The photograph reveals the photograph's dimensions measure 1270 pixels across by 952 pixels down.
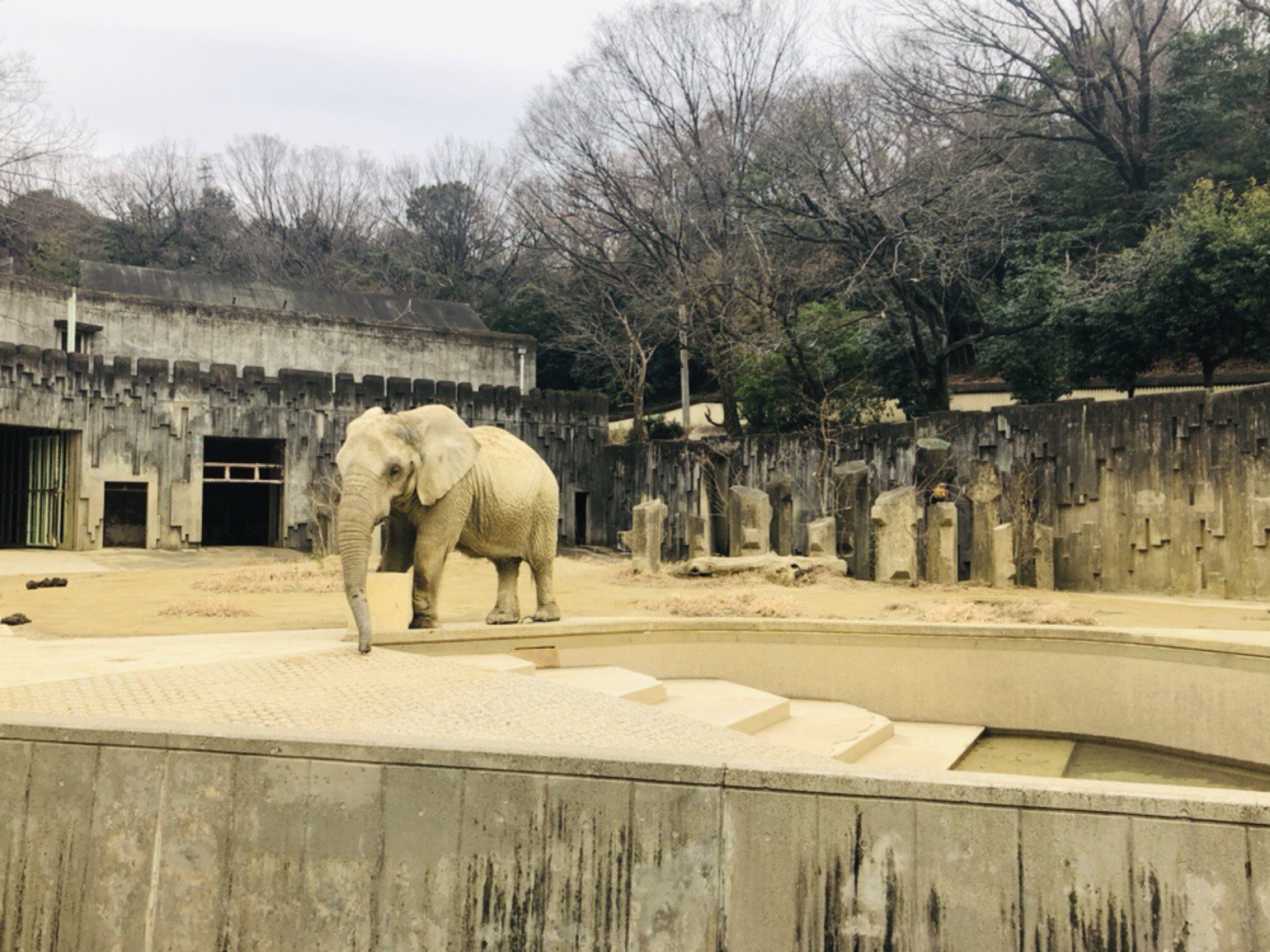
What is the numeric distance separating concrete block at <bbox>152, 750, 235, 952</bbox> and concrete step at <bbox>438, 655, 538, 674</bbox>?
303cm

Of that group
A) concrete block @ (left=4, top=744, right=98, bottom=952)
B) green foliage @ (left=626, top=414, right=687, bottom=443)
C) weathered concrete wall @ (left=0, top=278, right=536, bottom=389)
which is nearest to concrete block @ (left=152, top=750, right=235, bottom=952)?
concrete block @ (left=4, top=744, right=98, bottom=952)

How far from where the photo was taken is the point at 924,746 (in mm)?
8898

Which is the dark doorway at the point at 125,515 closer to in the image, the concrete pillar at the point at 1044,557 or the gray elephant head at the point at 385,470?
the concrete pillar at the point at 1044,557

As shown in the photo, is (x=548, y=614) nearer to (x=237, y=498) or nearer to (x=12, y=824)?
(x=12, y=824)

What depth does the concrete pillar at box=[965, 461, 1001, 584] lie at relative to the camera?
18.0 metres

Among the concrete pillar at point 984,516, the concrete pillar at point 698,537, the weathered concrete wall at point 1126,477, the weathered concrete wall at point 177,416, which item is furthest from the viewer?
the weathered concrete wall at point 177,416

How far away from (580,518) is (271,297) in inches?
544

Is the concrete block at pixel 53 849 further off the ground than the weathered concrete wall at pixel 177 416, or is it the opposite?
the weathered concrete wall at pixel 177 416

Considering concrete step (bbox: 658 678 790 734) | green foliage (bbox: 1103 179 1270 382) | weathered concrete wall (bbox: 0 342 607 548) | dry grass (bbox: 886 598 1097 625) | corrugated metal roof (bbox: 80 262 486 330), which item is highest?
corrugated metal roof (bbox: 80 262 486 330)

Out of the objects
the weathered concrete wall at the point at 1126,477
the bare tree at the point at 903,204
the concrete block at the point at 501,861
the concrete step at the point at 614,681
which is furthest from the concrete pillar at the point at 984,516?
the concrete block at the point at 501,861

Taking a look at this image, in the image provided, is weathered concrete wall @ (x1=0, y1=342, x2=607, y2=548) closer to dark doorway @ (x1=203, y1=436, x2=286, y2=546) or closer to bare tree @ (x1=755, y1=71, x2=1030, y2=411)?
dark doorway @ (x1=203, y1=436, x2=286, y2=546)

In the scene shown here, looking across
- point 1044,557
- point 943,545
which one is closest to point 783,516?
point 943,545

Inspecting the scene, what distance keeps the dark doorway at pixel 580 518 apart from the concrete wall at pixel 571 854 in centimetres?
2562

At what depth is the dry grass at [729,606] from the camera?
42.8 feet
